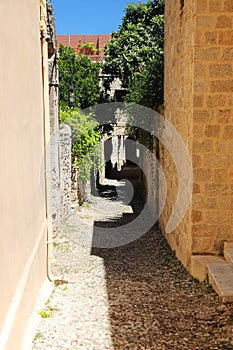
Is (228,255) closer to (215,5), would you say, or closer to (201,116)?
(201,116)

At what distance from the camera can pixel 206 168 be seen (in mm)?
6508

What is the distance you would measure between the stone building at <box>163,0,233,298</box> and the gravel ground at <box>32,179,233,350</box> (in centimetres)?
67

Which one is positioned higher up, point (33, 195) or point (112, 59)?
point (112, 59)

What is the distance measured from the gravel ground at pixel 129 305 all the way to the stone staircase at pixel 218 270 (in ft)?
0.41

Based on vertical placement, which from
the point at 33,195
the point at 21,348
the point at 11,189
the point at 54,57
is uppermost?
the point at 54,57

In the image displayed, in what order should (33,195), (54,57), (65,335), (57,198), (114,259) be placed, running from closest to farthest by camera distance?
(65,335)
(33,195)
(114,259)
(57,198)
(54,57)

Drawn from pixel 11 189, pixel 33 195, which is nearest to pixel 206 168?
pixel 33 195

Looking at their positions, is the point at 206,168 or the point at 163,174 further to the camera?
the point at 163,174

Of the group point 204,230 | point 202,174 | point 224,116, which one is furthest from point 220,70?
point 204,230

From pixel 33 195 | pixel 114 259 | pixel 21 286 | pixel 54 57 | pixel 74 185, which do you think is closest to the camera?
pixel 21 286

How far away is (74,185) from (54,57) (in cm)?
Result: 376

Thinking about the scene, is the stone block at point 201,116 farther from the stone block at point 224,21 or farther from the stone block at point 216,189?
the stone block at point 224,21

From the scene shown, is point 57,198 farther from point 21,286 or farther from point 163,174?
point 21,286

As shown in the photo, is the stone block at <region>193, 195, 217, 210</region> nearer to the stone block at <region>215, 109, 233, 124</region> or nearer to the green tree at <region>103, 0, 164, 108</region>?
the stone block at <region>215, 109, 233, 124</region>
